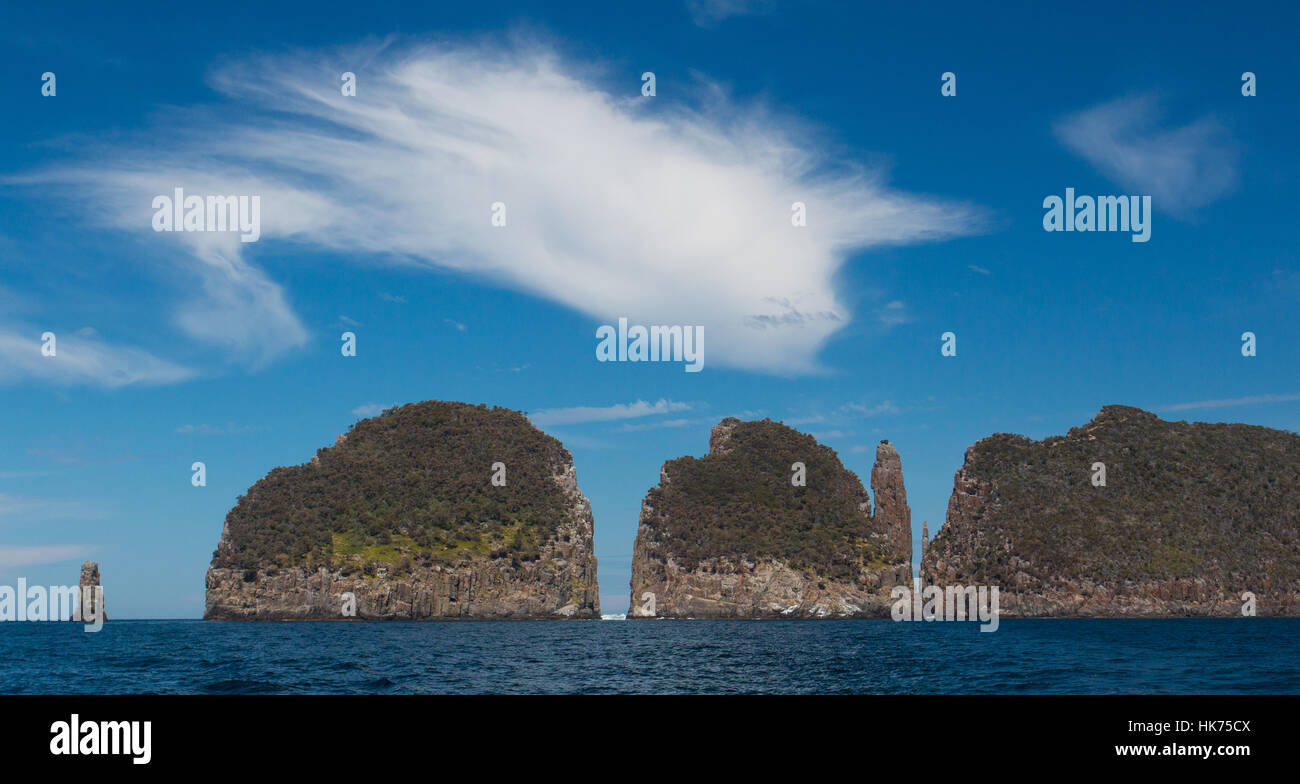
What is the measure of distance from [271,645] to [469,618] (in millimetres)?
105761

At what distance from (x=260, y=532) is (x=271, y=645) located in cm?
11986

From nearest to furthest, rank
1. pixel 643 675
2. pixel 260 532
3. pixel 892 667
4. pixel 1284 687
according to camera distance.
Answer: pixel 1284 687 < pixel 643 675 < pixel 892 667 < pixel 260 532

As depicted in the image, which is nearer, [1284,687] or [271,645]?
[1284,687]
